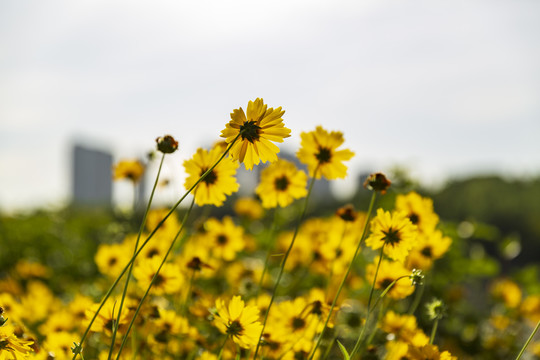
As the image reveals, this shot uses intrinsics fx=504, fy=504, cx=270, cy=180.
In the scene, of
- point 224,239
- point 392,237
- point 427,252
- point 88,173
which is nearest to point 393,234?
point 392,237

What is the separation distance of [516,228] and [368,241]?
10144 millimetres

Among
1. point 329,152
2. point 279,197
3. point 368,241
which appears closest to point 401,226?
point 368,241

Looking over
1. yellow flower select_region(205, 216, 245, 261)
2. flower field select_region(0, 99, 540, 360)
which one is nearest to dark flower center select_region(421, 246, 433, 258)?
flower field select_region(0, 99, 540, 360)

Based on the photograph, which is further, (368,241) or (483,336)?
(483,336)

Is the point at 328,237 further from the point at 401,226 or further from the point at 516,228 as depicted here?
the point at 516,228

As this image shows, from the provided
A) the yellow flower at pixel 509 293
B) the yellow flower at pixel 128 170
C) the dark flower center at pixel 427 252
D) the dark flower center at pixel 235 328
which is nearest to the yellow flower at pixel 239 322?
the dark flower center at pixel 235 328

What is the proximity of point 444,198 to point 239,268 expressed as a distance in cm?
840

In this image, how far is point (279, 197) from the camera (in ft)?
4.57

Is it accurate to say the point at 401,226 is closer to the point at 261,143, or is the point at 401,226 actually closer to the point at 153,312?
the point at 261,143

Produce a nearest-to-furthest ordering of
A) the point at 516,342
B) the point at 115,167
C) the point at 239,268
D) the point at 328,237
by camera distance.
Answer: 1. the point at 115,167
2. the point at 328,237
3. the point at 239,268
4. the point at 516,342

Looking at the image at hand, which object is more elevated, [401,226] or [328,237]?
[401,226]


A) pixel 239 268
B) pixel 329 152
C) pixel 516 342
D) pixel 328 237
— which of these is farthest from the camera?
pixel 516 342

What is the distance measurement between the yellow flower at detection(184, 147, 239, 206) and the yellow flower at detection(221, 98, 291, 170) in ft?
0.85

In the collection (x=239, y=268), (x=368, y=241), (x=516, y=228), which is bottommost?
(x=516, y=228)
